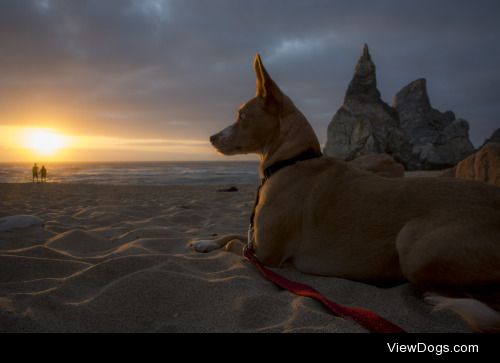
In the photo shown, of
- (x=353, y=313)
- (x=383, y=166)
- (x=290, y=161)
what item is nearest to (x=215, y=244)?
(x=290, y=161)

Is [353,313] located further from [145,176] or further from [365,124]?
[365,124]

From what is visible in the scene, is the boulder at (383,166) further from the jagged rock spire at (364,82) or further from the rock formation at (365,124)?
the jagged rock spire at (364,82)

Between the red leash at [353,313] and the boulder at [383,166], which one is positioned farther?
the boulder at [383,166]

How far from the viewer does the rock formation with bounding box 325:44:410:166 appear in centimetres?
3500

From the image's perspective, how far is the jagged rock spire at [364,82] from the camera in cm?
4069

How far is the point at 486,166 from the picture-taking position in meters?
5.00

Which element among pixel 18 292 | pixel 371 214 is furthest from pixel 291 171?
pixel 18 292

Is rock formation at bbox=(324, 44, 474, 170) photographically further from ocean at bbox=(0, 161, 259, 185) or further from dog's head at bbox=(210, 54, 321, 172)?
dog's head at bbox=(210, 54, 321, 172)

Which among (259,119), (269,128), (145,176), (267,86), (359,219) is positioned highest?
(267,86)

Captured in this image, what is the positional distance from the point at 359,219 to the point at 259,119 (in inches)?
64.0

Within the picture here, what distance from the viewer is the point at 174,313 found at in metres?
1.93

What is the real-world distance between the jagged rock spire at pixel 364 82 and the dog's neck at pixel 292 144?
40629mm

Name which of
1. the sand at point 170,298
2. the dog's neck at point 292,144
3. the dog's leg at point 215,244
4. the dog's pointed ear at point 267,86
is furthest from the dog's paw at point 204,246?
the dog's pointed ear at point 267,86
